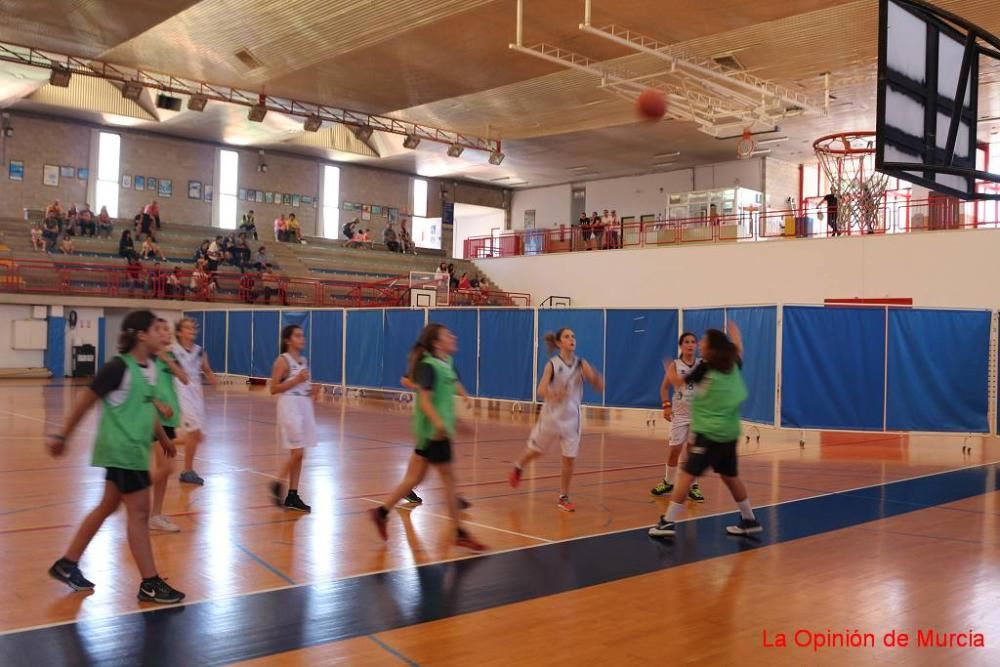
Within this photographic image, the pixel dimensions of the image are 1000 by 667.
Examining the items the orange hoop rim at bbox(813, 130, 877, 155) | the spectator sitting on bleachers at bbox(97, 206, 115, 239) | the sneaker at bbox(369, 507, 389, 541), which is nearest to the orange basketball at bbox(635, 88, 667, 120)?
the orange hoop rim at bbox(813, 130, 877, 155)

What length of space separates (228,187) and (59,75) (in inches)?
508

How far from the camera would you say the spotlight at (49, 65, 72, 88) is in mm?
24875

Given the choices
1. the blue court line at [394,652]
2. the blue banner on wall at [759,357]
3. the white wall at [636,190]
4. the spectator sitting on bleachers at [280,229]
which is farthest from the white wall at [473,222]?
the blue court line at [394,652]

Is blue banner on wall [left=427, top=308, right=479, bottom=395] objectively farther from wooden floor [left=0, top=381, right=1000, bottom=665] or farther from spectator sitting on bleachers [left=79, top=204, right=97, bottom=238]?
spectator sitting on bleachers [left=79, top=204, right=97, bottom=238]

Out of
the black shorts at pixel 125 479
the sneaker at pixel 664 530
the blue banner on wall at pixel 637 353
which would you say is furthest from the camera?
the blue banner on wall at pixel 637 353

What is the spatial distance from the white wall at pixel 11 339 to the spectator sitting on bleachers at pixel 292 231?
12.0m

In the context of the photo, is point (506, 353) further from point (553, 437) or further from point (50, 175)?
point (50, 175)

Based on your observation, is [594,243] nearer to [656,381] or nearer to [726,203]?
[726,203]

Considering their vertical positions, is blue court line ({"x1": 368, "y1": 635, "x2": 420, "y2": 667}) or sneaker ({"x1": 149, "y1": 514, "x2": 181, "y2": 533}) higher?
blue court line ({"x1": 368, "y1": 635, "x2": 420, "y2": 667})

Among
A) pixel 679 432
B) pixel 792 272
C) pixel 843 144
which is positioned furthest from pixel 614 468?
pixel 792 272

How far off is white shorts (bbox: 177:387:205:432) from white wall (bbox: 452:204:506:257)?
37.5 meters

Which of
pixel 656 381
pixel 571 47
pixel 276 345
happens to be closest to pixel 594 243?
pixel 571 47

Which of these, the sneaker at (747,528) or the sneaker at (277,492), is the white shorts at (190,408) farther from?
the sneaker at (747,528)

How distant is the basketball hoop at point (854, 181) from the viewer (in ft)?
75.2
